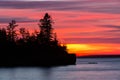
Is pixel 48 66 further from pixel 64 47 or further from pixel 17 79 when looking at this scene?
pixel 17 79

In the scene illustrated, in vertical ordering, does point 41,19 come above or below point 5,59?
above

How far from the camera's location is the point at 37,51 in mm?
181500

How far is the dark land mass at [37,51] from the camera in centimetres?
17800

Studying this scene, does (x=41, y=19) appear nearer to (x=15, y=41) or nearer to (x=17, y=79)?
(x=15, y=41)

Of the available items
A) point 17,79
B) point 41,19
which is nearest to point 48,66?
point 41,19

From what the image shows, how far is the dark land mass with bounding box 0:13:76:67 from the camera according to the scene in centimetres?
17800

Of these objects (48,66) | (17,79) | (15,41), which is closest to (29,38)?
(15,41)

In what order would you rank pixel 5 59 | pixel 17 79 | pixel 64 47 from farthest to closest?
pixel 64 47 → pixel 5 59 → pixel 17 79

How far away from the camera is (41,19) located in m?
189

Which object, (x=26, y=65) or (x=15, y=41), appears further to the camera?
(x=15, y=41)

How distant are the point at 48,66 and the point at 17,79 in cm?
7287

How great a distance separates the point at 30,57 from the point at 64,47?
1429 cm

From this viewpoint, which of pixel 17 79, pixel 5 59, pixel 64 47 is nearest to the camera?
pixel 17 79

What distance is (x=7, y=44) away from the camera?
593ft
